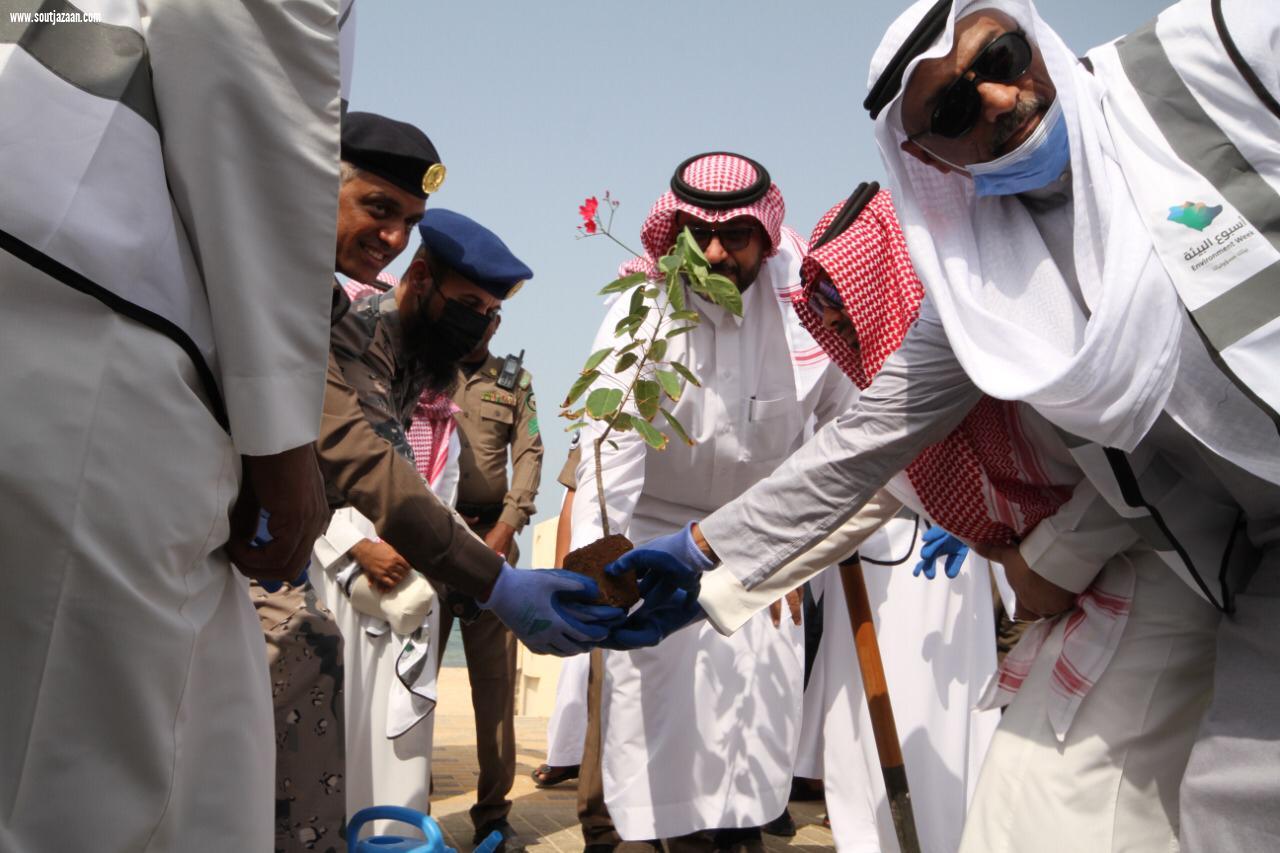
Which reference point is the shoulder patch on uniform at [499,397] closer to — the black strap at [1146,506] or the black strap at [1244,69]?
the black strap at [1146,506]

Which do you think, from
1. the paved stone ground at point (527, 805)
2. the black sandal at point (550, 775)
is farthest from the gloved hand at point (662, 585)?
the black sandal at point (550, 775)

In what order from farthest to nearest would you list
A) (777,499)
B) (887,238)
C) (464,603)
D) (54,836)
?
1. (887,238)
2. (464,603)
3. (777,499)
4. (54,836)

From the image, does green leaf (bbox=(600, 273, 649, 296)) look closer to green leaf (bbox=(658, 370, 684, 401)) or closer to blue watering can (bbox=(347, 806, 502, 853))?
green leaf (bbox=(658, 370, 684, 401))

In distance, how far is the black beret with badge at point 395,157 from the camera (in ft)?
12.8

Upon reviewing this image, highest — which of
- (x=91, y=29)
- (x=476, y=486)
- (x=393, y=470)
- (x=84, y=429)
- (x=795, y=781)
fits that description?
(x=91, y=29)

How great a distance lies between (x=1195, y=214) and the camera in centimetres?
210

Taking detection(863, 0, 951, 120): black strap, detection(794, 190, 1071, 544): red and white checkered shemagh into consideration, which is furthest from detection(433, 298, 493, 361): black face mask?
detection(863, 0, 951, 120): black strap

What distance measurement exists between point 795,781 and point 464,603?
342 centimetres

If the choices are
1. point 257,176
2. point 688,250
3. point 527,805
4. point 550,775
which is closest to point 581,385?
point 688,250

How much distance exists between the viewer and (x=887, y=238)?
12.4ft

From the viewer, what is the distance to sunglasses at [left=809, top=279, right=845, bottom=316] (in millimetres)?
3713

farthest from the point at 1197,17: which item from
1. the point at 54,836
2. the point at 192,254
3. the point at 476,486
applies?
the point at 476,486

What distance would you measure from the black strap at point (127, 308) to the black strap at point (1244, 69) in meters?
1.75

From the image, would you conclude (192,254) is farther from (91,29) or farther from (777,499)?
(777,499)
